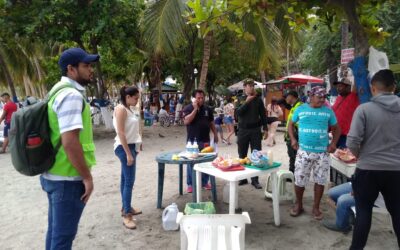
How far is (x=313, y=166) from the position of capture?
432 cm

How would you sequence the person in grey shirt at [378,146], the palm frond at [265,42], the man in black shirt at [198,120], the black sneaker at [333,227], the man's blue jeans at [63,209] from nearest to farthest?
the man's blue jeans at [63,209], the person in grey shirt at [378,146], the black sneaker at [333,227], the man in black shirt at [198,120], the palm frond at [265,42]

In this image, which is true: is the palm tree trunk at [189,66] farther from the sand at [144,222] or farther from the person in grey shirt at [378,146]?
the person in grey shirt at [378,146]

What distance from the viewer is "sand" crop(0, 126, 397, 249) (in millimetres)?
3871

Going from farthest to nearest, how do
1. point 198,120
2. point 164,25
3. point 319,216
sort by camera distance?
point 164,25 → point 198,120 → point 319,216

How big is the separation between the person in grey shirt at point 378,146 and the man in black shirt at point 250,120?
2697mm

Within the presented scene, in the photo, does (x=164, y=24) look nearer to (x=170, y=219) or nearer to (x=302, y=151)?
(x=302, y=151)

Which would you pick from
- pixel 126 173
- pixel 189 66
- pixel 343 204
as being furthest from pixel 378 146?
pixel 189 66

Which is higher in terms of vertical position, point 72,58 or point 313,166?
point 72,58

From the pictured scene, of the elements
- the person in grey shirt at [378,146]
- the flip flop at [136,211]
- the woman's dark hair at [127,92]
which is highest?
the woman's dark hair at [127,92]

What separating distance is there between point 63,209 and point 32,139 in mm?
512

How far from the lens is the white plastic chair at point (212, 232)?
2.71 m

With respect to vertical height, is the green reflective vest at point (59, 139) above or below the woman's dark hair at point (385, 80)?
below

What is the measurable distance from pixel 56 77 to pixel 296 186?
795 inches

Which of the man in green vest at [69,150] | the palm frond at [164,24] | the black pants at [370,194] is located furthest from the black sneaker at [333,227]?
the palm frond at [164,24]
